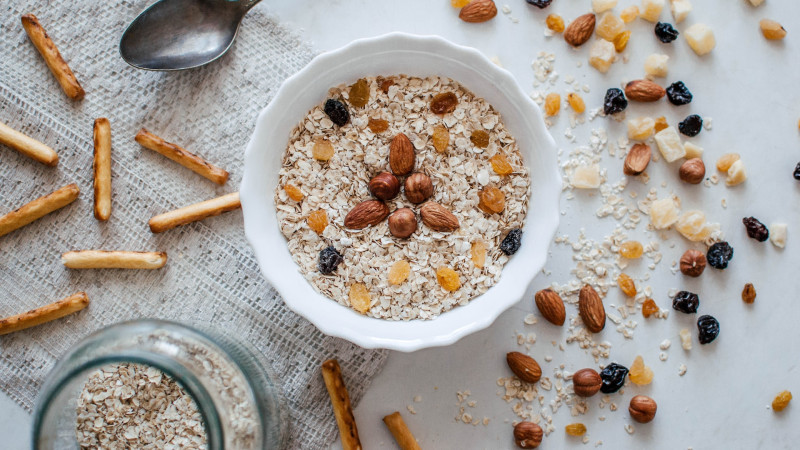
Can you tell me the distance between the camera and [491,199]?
47.1 inches

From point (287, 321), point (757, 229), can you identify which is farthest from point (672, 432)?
point (287, 321)

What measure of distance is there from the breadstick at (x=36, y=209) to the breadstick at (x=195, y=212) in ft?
0.61

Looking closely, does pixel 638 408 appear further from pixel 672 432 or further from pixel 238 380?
pixel 238 380

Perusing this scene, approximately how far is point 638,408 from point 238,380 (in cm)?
80

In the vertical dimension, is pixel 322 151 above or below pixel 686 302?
above

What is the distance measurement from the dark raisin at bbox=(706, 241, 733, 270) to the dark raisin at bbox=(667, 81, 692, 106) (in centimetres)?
31

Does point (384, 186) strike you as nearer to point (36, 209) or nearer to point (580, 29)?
point (580, 29)

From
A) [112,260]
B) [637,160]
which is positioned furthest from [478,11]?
[112,260]

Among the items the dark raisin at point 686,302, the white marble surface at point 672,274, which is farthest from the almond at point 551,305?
the dark raisin at point 686,302

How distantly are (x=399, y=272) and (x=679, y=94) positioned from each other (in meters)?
0.71

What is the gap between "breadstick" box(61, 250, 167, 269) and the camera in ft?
4.11

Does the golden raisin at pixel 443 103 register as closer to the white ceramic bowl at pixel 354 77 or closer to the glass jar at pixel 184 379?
the white ceramic bowl at pixel 354 77

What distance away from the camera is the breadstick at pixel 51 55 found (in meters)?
1.28

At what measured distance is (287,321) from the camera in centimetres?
129
